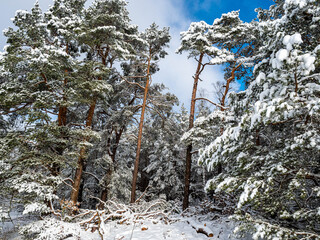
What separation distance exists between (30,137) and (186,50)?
8.42 metres

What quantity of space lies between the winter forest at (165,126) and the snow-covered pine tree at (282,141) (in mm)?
26

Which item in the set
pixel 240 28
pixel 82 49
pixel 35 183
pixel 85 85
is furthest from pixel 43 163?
pixel 240 28

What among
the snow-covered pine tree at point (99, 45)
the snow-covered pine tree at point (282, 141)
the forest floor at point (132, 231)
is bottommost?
the forest floor at point (132, 231)

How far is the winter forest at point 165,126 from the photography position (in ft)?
12.4

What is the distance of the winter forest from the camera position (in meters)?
3.77

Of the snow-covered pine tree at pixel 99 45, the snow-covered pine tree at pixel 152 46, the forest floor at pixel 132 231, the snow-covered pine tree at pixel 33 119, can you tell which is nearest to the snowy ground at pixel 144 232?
the forest floor at pixel 132 231

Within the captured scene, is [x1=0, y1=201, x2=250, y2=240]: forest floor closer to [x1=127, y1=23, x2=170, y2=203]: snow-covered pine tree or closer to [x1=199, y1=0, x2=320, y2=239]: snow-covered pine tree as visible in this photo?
[x1=199, y1=0, x2=320, y2=239]: snow-covered pine tree

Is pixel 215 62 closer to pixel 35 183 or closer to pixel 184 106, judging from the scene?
pixel 35 183

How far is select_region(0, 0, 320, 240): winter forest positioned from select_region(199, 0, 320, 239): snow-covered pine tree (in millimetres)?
26

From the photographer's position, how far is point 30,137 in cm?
750

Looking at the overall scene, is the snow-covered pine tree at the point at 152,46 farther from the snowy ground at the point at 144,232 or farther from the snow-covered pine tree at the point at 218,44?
the snowy ground at the point at 144,232

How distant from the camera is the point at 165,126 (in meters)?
13.3

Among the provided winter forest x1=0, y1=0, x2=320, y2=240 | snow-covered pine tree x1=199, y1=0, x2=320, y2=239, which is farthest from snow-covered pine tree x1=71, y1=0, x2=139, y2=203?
snow-covered pine tree x1=199, y1=0, x2=320, y2=239

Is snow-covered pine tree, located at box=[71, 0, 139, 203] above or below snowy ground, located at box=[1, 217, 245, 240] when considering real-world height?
above
